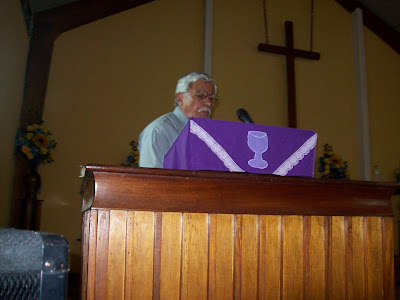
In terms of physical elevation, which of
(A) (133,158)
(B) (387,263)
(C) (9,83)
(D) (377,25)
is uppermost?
(D) (377,25)

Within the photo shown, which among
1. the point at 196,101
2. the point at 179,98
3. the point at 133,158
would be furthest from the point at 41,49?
the point at 196,101

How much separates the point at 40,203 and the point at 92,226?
9.50 feet

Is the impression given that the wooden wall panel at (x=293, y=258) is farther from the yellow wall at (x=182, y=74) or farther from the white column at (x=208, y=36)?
the white column at (x=208, y=36)

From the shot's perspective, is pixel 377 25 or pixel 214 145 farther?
pixel 377 25

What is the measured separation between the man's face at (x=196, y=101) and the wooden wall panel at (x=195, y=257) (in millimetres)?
1212

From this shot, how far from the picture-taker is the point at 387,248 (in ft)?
4.96

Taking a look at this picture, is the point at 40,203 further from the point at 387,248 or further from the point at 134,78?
the point at 387,248

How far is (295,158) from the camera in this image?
1.57m

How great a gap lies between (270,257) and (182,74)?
3.66 metres

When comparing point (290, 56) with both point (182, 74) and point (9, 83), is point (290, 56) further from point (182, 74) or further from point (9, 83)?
point (9, 83)

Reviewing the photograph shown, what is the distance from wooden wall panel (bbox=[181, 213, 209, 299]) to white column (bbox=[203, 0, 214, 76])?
3607 millimetres

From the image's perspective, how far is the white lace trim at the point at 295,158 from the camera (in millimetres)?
1544

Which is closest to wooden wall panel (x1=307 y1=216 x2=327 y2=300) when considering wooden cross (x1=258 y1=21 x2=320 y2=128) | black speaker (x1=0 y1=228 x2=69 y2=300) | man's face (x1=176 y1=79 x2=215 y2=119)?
black speaker (x1=0 y1=228 x2=69 y2=300)

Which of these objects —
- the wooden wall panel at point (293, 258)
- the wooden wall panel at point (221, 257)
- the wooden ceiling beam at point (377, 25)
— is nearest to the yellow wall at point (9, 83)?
the wooden wall panel at point (221, 257)
